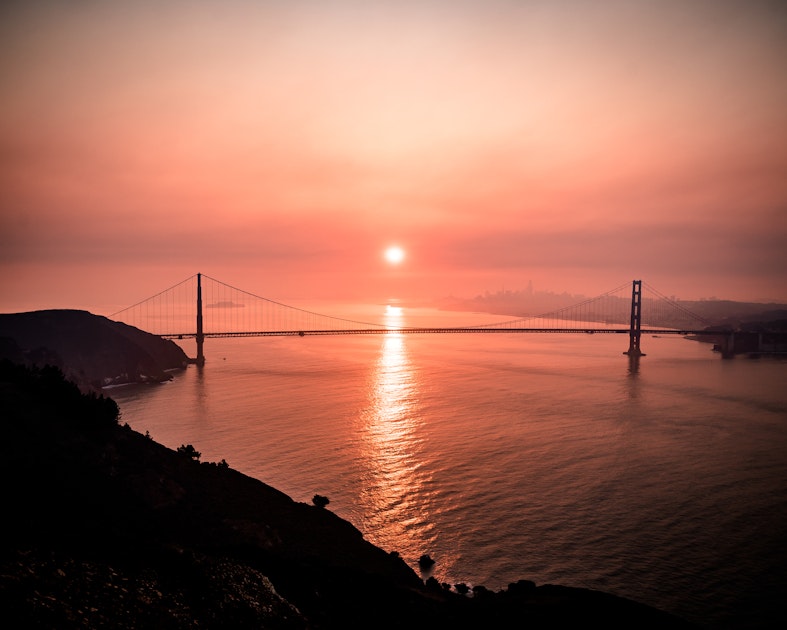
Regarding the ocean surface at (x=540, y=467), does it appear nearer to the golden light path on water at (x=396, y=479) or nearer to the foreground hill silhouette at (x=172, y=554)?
the golden light path on water at (x=396, y=479)

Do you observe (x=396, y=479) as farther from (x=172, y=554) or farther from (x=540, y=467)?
(x=172, y=554)

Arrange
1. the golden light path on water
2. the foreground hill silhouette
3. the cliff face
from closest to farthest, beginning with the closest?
1. the foreground hill silhouette
2. the golden light path on water
3. the cliff face

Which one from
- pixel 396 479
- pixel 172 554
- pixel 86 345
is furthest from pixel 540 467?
pixel 86 345

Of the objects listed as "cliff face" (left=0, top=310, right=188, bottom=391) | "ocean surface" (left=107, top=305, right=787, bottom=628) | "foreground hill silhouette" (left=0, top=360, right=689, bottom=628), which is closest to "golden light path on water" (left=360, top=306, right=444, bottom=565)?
"ocean surface" (left=107, top=305, right=787, bottom=628)

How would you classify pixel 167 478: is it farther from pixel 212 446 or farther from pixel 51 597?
pixel 212 446

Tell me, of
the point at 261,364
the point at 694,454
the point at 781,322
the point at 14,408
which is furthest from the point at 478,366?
the point at 781,322

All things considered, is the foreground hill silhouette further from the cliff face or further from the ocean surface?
A: the cliff face

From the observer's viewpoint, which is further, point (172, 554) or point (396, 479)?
point (396, 479)
